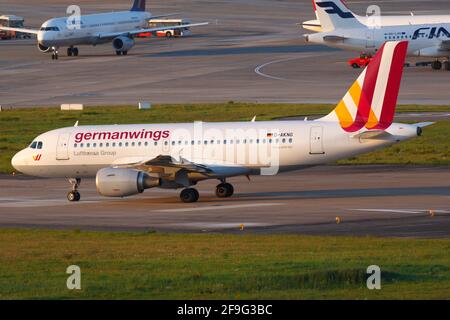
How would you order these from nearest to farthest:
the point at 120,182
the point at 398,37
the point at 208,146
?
the point at 120,182 < the point at 208,146 < the point at 398,37

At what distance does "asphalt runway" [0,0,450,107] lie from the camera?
272ft

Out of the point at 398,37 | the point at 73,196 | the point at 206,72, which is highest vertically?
the point at 398,37

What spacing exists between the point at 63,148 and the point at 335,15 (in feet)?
181

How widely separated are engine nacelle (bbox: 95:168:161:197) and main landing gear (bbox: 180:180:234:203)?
1611mm

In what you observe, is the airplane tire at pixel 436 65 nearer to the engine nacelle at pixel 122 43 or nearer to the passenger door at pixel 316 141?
the engine nacelle at pixel 122 43

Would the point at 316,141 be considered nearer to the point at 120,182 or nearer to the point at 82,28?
the point at 120,182

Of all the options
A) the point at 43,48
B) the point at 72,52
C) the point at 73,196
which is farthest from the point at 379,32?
the point at 73,196

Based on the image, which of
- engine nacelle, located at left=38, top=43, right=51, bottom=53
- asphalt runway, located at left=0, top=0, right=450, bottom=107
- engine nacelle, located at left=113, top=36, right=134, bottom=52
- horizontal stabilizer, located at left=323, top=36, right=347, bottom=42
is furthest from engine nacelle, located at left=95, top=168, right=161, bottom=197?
engine nacelle, located at left=38, top=43, right=51, bottom=53

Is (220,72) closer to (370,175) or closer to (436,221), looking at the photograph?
(370,175)

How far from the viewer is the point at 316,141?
4228 cm

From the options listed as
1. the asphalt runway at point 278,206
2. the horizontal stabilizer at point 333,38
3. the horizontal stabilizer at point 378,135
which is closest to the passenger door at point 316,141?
the horizontal stabilizer at point 378,135

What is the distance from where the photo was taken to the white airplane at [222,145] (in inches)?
1655

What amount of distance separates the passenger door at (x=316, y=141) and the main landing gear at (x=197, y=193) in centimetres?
413
